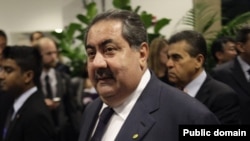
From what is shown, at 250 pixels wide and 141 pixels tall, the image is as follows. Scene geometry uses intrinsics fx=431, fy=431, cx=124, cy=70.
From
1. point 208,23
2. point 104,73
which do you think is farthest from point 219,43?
point 104,73

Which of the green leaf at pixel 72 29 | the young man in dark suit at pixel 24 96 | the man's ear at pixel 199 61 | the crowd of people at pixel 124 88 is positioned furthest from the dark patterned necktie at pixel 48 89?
the man's ear at pixel 199 61

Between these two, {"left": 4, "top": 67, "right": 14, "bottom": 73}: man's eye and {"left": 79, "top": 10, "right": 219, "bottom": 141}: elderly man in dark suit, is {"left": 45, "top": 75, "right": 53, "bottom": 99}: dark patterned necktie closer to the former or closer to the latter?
{"left": 4, "top": 67, "right": 14, "bottom": 73}: man's eye

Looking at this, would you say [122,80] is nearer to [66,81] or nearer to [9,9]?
[66,81]

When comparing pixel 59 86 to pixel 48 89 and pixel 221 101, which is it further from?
pixel 221 101

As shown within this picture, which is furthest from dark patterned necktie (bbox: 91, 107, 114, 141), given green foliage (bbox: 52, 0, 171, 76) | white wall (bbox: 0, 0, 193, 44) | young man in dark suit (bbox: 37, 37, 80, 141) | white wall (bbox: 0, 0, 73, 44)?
white wall (bbox: 0, 0, 73, 44)

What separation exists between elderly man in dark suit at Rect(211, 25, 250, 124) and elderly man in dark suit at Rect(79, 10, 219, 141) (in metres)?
2.07

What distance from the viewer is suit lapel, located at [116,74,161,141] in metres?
1.53

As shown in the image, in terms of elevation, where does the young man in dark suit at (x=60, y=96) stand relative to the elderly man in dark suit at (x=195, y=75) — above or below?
below

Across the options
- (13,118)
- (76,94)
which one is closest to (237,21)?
(76,94)

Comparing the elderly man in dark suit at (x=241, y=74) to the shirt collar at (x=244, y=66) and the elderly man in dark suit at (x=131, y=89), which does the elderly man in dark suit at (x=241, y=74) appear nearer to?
the shirt collar at (x=244, y=66)

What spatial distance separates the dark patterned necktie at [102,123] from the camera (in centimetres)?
169

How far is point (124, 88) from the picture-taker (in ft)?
5.18

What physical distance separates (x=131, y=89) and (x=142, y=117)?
115 millimetres

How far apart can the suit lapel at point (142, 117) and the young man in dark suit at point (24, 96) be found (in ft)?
3.60
